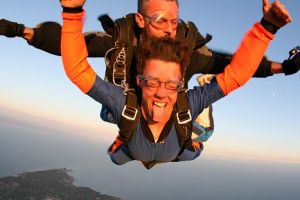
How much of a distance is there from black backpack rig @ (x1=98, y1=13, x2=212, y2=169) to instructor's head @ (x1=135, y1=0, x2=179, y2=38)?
0.12 metres

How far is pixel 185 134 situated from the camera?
116 inches

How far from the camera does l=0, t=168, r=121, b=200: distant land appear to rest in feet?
262

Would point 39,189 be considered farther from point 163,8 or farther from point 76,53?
point 76,53

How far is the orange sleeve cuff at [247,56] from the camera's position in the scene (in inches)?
104

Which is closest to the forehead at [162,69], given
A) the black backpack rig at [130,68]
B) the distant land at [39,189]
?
the black backpack rig at [130,68]

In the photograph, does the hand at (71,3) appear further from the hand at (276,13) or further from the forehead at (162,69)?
the hand at (276,13)

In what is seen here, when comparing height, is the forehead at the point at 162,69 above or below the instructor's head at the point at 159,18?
below

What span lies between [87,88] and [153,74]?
2.05ft

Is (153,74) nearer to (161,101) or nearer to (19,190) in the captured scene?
(161,101)

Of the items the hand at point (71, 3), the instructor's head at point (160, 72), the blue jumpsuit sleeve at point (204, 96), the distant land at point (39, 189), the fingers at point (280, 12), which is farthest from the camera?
the distant land at point (39, 189)

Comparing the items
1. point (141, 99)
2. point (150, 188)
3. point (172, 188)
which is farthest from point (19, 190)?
point (141, 99)

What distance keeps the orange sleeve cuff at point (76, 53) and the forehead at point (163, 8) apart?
1.27m

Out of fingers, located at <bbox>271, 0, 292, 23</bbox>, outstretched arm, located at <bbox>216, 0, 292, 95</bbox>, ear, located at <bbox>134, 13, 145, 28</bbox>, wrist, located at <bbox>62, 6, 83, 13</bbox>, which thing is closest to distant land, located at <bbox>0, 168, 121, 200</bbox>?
ear, located at <bbox>134, 13, 145, 28</bbox>

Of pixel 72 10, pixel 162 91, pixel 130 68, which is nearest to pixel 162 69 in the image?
pixel 162 91
